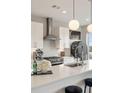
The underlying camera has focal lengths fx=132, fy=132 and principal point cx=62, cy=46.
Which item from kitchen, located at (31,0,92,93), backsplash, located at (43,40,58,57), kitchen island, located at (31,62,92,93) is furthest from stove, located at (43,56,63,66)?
kitchen island, located at (31,62,92,93)

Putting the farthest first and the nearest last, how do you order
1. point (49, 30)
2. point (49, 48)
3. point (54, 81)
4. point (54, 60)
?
1. point (49, 48)
2. point (49, 30)
3. point (54, 60)
4. point (54, 81)

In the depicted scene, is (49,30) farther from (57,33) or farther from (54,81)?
(54,81)

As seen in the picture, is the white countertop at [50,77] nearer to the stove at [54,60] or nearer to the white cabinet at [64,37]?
the stove at [54,60]

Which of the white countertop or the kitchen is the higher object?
the kitchen

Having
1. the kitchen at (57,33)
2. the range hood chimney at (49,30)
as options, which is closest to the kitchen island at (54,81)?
the kitchen at (57,33)

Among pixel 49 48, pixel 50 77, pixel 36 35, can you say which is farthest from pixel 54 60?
pixel 50 77

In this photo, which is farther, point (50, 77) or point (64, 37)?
point (64, 37)

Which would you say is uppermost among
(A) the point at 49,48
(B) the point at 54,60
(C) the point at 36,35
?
(C) the point at 36,35

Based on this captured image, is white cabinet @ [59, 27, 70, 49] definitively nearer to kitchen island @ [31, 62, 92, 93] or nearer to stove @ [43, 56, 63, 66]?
stove @ [43, 56, 63, 66]
